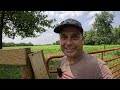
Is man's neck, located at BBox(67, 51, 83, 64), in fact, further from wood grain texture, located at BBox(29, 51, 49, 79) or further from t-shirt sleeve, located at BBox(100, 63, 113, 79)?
wood grain texture, located at BBox(29, 51, 49, 79)

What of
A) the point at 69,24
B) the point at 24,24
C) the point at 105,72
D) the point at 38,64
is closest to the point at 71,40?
the point at 69,24

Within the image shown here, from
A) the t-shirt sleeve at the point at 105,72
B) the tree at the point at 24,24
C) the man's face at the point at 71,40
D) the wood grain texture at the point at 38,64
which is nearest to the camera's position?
the wood grain texture at the point at 38,64

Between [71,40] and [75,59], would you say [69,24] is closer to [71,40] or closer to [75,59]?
[71,40]

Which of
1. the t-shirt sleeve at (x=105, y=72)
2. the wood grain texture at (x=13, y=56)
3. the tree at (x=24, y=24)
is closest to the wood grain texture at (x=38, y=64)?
the wood grain texture at (x=13, y=56)

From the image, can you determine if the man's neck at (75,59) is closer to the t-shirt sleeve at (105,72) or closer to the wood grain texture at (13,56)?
the t-shirt sleeve at (105,72)

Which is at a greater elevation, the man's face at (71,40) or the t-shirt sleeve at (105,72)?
the man's face at (71,40)

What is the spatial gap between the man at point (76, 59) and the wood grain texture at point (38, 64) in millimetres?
262

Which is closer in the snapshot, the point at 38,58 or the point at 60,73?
the point at 38,58

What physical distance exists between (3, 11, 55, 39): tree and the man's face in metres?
16.5

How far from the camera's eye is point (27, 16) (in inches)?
704

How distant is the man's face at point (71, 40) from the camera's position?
1.49 m
